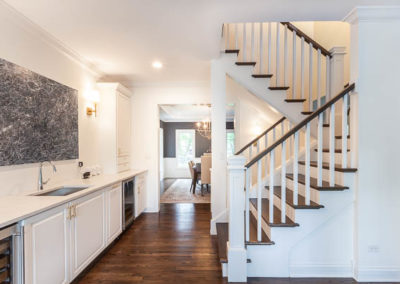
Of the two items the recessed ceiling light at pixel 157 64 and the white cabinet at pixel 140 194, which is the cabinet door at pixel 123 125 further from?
the recessed ceiling light at pixel 157 64

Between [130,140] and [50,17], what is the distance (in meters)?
2.47

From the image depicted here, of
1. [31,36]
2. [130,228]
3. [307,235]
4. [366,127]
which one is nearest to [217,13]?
[366,127]

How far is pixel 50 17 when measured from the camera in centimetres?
203

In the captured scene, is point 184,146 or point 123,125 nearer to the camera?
point 123,125

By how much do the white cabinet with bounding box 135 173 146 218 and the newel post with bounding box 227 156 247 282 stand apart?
2.19 m

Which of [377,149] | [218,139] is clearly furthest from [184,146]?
[377,149]

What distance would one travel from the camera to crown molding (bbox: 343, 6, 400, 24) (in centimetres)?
196

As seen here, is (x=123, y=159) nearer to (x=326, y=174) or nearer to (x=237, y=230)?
(x=237, y=230)

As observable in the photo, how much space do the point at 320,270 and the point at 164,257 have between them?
1685 mm

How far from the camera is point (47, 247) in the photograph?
1638mm

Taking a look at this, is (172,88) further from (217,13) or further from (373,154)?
(373,154)

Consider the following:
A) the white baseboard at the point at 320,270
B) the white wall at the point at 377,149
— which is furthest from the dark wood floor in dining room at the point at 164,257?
the white wall at the point at 377,149

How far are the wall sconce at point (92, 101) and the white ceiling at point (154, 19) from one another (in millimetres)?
558

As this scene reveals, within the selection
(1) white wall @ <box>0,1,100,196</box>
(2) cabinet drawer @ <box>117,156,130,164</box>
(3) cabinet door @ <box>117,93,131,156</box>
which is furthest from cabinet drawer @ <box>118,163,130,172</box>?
(1) white wall @ <box>0,1,100,196</box>
